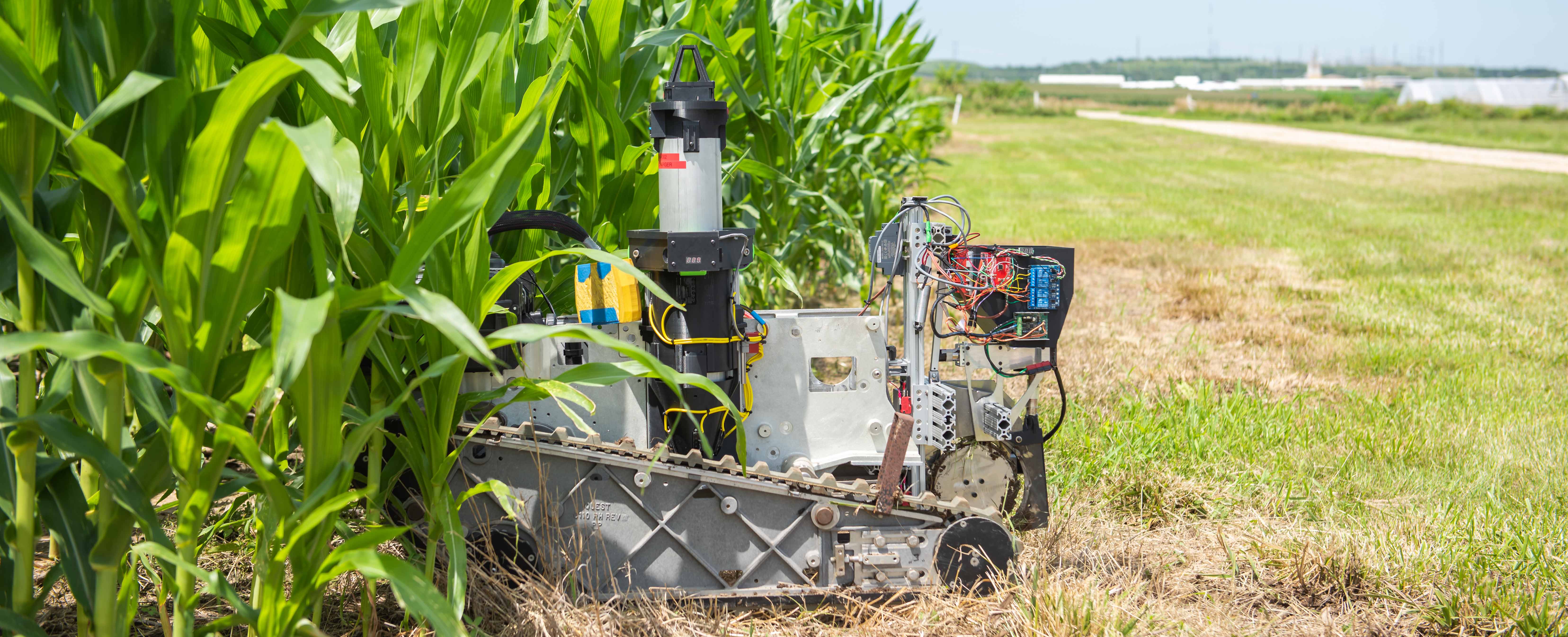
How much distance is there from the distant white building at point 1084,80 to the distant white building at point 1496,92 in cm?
5201

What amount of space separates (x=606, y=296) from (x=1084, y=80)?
426 ft

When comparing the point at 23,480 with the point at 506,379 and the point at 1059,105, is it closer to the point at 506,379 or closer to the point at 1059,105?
the point at 506,379

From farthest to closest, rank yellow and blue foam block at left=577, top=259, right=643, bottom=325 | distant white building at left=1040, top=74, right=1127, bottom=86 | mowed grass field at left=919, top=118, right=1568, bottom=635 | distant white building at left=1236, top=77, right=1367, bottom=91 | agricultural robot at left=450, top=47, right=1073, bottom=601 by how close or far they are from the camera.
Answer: distant white building at left=1040, top=74, right=1127, bottom=86 → distant white building at left=1236, top=77, right=1367, bottom=91 → mowed grass field at left=919, top=118, right=1568, bottom=635 → yellow and blue foam block at left=577, top=259, right=643, bottom=325 → agricultural robot at left=450, top=47, right=1073, bottom=601

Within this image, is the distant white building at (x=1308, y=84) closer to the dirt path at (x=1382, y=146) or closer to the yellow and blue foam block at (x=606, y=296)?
the dirt path at (x=1382, y=146)

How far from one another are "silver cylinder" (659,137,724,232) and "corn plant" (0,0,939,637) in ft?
1.32

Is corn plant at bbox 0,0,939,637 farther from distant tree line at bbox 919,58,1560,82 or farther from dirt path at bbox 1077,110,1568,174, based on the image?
distant tree line at bbox 919,58,1560,82

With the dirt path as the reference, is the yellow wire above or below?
below

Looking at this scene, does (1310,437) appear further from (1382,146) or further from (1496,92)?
(1496,92)

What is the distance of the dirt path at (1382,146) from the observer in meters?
21.9

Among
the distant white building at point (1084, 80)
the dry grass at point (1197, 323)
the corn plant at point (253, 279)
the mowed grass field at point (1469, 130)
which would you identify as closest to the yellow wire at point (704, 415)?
the corn plant at point (253, 279)

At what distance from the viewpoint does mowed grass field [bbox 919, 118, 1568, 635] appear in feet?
9.05

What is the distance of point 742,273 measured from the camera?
190 inches

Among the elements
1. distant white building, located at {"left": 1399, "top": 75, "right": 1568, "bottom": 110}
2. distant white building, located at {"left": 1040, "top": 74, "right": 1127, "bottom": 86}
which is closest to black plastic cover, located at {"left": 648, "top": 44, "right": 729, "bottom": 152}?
distant white building, located at {"left": 1399, "top": 75, "right": 1568, "bottom": 110}

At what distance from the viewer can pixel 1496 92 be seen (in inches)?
2048
